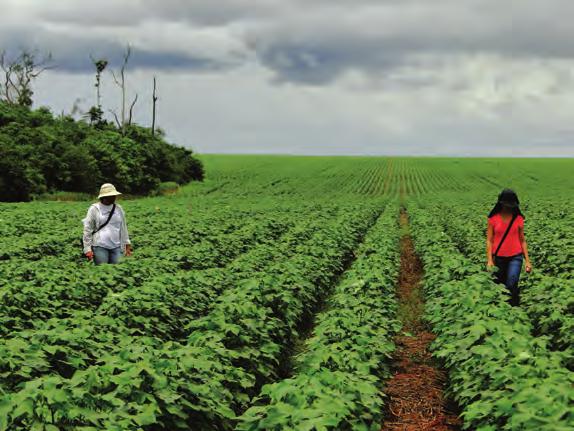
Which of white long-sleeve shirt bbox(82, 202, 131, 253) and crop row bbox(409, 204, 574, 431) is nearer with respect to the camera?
crop row bbox(409, 204, 574, 431)

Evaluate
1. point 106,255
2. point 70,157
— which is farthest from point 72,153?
point 106,255

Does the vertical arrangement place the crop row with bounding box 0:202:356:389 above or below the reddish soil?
above

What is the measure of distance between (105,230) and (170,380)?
253 inches

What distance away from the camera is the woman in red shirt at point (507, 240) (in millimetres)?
9440

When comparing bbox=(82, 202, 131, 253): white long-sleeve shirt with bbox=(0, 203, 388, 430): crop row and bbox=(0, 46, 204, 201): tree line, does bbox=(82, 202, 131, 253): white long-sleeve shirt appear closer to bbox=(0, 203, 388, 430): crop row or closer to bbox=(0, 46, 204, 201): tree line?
bbox=(0, 203, 388, 430): crop row

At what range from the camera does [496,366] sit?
19.6 ft

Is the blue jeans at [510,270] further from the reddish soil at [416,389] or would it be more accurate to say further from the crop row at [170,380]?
the crop row at [170,380]

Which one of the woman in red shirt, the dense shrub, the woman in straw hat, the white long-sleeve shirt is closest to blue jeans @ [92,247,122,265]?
the woman in straw hat

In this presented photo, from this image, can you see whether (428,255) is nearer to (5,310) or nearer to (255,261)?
(255,261)

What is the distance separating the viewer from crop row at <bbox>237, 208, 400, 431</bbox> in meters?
4.76

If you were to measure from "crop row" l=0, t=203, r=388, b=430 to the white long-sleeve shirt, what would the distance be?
121 inches

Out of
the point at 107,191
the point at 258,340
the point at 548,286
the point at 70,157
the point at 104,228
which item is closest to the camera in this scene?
the point at 258,340

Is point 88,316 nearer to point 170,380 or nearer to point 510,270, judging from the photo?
point 170,380

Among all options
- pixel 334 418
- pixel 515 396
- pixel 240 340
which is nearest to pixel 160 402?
pixel 334 418
